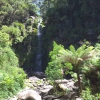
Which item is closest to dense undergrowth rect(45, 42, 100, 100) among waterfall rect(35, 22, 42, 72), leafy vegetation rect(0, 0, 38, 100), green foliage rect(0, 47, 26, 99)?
green foliage rect(0, 47, 26, 99)

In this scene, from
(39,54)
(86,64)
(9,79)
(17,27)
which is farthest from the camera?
(39,54)

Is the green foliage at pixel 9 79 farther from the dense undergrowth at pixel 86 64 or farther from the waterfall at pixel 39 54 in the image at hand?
the waterfall at pixel 39 54

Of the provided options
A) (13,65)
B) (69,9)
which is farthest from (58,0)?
(13,65)

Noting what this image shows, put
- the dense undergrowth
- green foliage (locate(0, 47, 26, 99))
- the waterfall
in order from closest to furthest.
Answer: the dense undergrowth
green foliage (locate(0, 47, 26, 99))
the waterfall

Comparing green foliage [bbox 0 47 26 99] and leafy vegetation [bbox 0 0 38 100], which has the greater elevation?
leafy vegetation [bbox 0 0 38 100]

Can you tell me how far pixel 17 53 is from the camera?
22203 mm

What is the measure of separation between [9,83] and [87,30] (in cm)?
1455

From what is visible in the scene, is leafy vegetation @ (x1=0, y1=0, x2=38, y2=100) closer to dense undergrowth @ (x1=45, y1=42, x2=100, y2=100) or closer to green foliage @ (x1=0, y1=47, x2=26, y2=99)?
green foliage @ (x1=0, y1=47, x2=26, y2=99)

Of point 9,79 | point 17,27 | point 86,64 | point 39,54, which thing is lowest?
point 9,79

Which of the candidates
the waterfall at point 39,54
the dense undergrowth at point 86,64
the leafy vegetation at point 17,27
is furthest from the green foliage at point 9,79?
the waterfall at point 39,54

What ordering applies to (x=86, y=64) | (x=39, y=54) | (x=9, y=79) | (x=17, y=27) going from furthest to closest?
(x=39, y=54), (x=17, y=27), (x=9, y=79), (x=86, y=64)

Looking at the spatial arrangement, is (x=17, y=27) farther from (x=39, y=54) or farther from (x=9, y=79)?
(x=9, y=79)

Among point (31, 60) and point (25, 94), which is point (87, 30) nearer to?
point (31, 60)

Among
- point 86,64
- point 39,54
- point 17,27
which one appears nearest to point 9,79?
point 86,64
